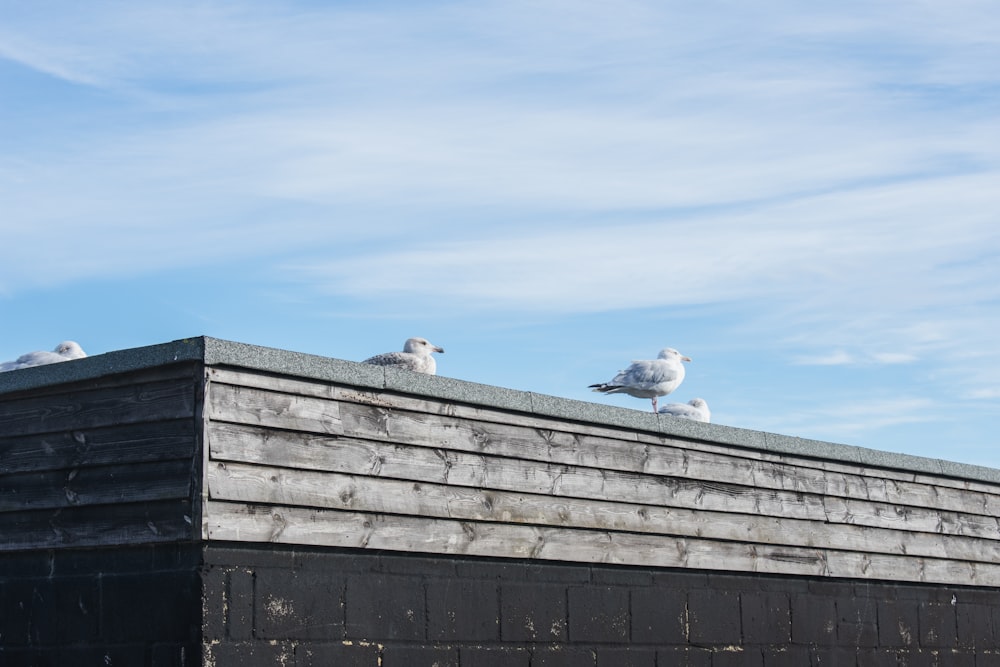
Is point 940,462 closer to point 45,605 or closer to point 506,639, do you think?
point 506,639

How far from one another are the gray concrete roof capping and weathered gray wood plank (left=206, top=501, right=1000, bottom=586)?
2.33 ft

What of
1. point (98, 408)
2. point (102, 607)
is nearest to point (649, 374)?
point (98, 408)

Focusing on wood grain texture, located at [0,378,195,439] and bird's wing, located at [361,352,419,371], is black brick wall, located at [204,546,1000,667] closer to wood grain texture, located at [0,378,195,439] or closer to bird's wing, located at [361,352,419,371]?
wood grain texture, located at [0,378,195,439]

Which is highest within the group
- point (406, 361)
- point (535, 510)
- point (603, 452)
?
point (406, 361)

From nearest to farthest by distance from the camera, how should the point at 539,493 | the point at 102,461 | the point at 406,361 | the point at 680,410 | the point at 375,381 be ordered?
the point at 102,461 < the point at 375,381 < the point at 539,493 < the point at 406,361 < the point at 680,410

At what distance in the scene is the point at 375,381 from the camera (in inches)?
282

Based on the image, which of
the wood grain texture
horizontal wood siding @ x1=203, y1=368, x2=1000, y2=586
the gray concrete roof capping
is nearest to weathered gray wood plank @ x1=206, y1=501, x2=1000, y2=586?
horizontal wood siding @ x1=203, y1=368, x2=1000, y2=586

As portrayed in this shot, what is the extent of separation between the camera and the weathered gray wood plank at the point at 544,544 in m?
6.57

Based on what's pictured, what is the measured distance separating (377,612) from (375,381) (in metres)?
1.24

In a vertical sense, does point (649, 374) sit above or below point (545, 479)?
above

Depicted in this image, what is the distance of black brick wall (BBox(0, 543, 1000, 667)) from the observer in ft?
21.0

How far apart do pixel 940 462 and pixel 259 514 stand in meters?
6.89

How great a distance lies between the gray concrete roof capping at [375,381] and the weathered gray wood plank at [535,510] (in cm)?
52

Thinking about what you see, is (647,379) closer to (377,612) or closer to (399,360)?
(399,360)
